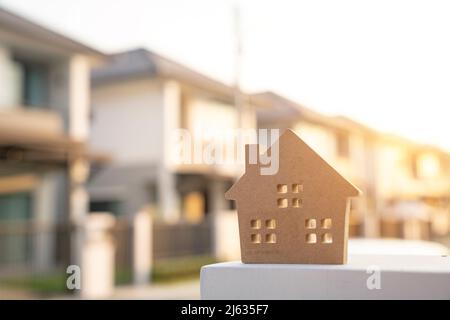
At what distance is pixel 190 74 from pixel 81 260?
7553mm

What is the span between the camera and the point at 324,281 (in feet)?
9.75

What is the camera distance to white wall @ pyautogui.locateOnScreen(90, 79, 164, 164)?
16906 mm

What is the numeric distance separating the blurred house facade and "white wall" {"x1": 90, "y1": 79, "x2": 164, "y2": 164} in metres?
2.60

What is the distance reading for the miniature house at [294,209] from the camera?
3.14 m

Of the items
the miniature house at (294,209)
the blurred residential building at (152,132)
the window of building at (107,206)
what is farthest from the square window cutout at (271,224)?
the window of building at (107,206)

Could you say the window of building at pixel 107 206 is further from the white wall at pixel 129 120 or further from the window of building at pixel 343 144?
the window of building at pixel 343 144

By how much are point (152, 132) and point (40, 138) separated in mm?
5079

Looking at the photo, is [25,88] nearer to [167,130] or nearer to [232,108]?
[167,130]

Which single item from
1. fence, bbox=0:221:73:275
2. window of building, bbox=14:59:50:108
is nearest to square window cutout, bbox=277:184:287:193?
fence, bbox=0:221:73:275

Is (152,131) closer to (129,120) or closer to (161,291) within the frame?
(129,120)

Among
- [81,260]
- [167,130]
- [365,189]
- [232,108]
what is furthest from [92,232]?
[365,189]

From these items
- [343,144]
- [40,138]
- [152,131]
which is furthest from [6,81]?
[343,144]

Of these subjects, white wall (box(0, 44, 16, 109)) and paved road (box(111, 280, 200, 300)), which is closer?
paved road (box(111, 280, 200, 300))

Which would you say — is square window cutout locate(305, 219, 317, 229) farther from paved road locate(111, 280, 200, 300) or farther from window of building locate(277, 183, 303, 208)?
paved road locate(111, 280, 200, 300)
